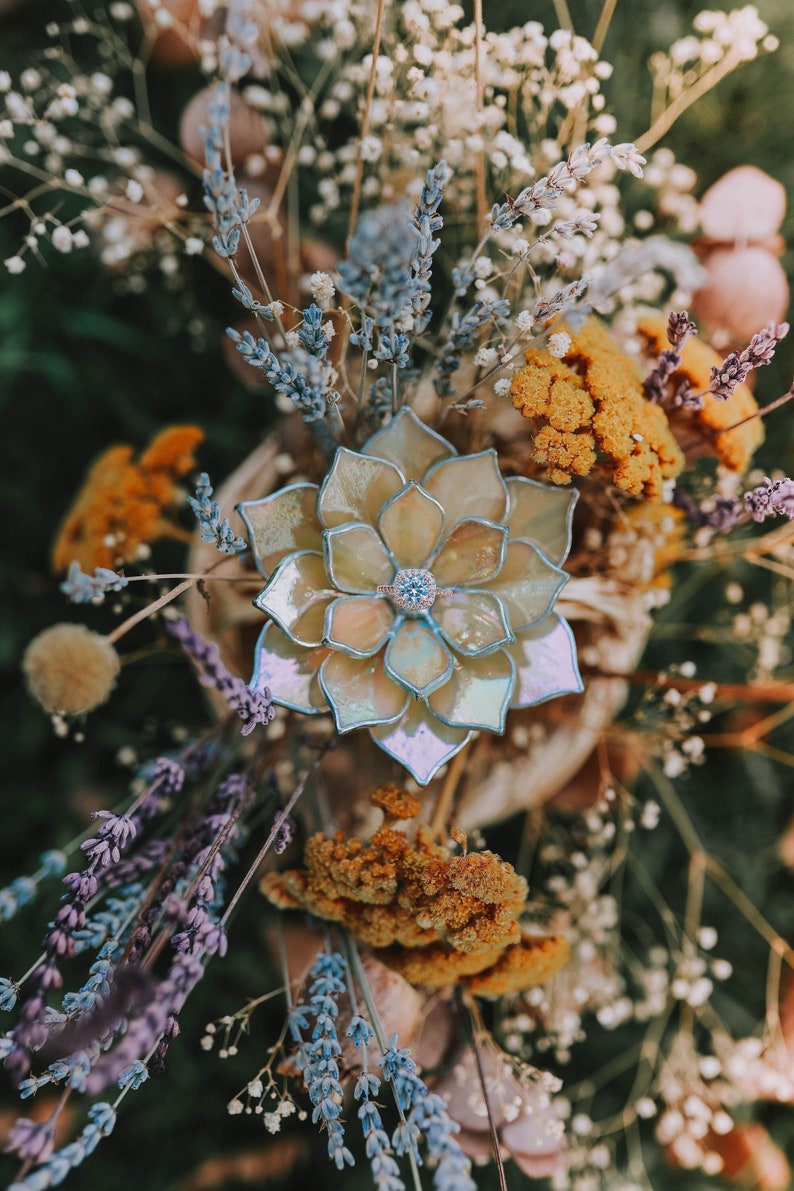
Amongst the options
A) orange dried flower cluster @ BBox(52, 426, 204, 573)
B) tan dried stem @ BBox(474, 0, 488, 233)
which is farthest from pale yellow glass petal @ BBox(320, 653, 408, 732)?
tan dried stem @ BBox(474, 0, 488, 233)

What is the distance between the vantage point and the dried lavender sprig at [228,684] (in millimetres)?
492

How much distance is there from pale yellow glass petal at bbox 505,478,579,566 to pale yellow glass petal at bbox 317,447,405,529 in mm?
82

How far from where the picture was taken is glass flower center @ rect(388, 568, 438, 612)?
22.4 inches

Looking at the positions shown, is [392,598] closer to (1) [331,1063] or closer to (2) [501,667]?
(2) [501,667]

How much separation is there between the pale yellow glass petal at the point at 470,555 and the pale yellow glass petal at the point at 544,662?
0.17 feet

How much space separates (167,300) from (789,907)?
956 mm

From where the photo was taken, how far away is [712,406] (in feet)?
1.87

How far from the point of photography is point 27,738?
0.89 metres

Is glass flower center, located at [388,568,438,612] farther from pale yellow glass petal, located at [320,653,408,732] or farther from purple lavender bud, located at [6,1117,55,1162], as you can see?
purple lavender bud, located at [6,1117,55,1162]

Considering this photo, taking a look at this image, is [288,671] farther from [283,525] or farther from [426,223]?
[426,223]

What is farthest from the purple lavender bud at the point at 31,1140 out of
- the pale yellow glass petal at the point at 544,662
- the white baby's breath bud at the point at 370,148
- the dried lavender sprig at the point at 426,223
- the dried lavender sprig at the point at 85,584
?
the white baby's breath bud at the point at 370,148

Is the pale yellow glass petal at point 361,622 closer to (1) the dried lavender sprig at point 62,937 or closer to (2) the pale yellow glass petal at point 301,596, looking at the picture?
(2) the pale yellow glass petal at point 301,596

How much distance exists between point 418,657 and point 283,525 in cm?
13

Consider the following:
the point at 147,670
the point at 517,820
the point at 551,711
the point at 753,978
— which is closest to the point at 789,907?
the point at 753,978
